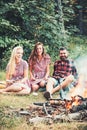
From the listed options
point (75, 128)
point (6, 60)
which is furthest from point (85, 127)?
point (6, 60)

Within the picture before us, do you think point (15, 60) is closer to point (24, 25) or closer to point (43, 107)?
point (43, 107)

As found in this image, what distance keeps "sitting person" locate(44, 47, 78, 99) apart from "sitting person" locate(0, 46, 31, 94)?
59 centimetres

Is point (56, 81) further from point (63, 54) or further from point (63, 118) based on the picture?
point (63, 118)

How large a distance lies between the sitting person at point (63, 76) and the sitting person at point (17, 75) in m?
0.59

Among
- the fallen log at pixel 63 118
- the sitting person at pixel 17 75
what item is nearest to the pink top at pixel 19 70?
the sitting person at pixel 17 75

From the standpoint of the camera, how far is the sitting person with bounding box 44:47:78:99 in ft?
31.5

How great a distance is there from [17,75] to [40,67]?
74cm

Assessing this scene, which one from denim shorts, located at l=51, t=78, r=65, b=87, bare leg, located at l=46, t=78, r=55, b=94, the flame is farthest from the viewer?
denim shorts, located at l=51, t=78, r=65, b=87

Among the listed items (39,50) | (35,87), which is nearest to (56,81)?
(35,87)

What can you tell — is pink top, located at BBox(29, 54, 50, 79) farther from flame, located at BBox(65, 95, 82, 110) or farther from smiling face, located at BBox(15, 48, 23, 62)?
flame, located at BBox(65, 95, 82, 110)

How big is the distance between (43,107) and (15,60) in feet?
8.25

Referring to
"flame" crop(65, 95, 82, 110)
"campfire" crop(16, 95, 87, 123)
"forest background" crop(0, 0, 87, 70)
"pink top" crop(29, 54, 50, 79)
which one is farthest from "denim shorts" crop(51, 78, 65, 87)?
"forest background" crop(0, 0, 87, 70)

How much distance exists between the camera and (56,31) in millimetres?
13938

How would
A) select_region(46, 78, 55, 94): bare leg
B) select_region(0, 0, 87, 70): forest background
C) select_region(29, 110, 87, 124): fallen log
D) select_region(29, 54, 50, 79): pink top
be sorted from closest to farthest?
select_region(29, 110, 87, 124): fallen log < select_region(46, 78, 55, 94): bare leg < select_region(29, 54, 50, 79): pink top < select_region(0, 0, 87, 70): forest background
